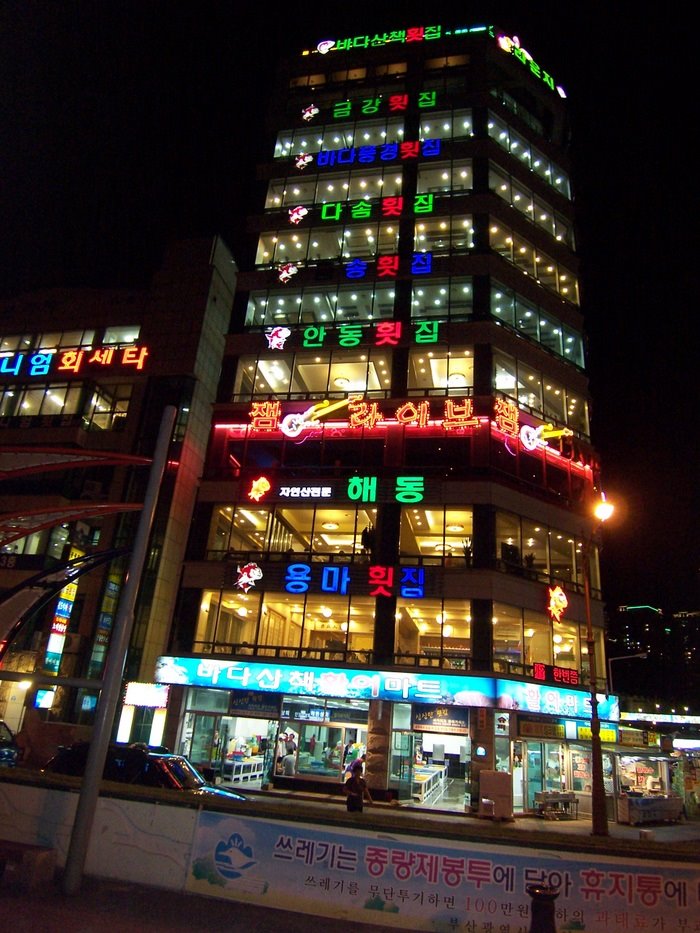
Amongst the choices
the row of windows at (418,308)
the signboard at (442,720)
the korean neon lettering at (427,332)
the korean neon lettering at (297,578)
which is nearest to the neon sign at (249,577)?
the korean neon lettering at (297,578)

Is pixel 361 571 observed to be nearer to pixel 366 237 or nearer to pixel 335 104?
pixel 366 237

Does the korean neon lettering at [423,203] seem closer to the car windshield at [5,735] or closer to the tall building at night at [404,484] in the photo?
the tall building at night at [404,484]

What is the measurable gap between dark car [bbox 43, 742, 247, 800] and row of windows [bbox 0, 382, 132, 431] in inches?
968

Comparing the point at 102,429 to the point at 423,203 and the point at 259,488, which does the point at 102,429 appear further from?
the point at 423,203

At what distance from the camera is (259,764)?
2545 centimetres

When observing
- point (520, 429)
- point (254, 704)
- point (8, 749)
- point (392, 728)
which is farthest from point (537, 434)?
point (8, 749)

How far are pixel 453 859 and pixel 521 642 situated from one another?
63.3 feet

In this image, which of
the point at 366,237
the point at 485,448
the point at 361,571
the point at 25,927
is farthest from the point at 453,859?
the point at 366,237

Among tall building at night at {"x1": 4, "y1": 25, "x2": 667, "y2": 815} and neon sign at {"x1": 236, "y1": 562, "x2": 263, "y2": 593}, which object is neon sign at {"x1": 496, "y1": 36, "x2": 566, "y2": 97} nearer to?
tall building at night at {"x1": 4, "y1": 25, "x2": 667, "y2": 815}

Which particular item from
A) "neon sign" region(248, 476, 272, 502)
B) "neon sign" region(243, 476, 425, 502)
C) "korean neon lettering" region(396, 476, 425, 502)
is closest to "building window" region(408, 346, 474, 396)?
"korean neon lettering" region(396, 476, 425, 502)

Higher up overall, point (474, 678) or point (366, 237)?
point (366, 237)

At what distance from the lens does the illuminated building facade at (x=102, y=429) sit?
2988 cm

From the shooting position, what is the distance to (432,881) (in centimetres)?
799

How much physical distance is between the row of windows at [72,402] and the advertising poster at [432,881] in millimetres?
30338
